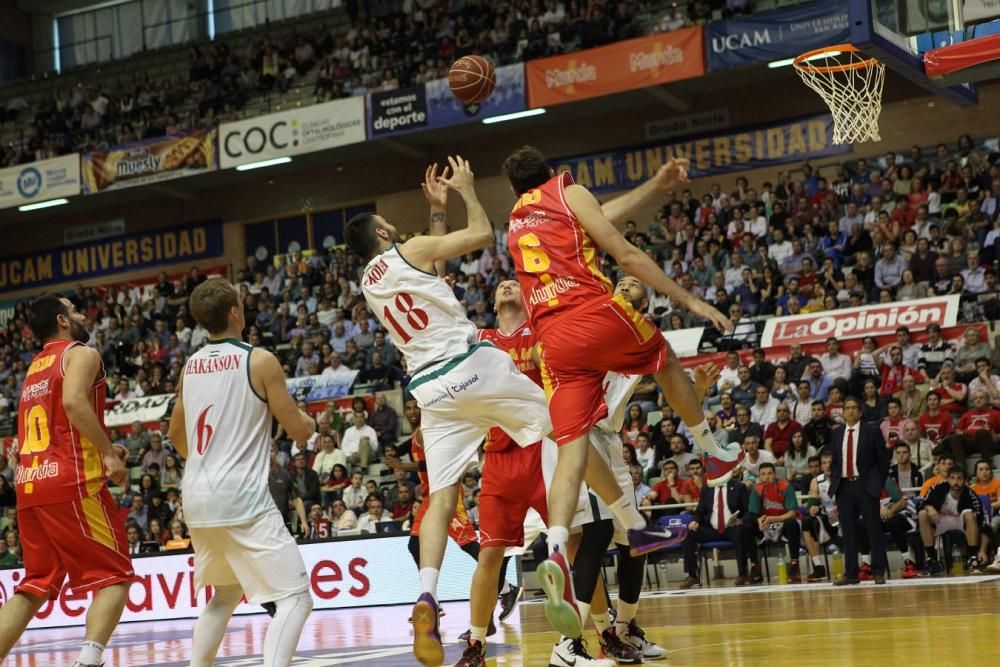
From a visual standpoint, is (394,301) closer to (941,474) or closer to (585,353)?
(585,353)

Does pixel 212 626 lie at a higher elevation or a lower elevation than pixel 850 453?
lower

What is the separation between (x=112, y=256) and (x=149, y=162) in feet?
19.0

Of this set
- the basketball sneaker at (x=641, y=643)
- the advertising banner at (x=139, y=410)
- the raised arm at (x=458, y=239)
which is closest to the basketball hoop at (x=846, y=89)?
the raised arm at (x=458, y=239)

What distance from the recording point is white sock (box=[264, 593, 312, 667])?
521 cm

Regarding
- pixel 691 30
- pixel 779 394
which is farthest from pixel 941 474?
pixel 691 30

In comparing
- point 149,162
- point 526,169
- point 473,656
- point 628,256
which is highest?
point 149,162

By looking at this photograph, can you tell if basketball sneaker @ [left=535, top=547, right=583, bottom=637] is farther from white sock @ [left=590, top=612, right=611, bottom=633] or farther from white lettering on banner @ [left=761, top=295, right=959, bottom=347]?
white lettering on banner @ [left=761, top=295, right=959, bottom=347]

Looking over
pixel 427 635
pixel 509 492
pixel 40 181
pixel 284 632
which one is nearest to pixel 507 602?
pixel 509 492

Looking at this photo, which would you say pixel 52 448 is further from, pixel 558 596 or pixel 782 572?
pixel 782 572

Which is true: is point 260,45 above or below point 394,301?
above

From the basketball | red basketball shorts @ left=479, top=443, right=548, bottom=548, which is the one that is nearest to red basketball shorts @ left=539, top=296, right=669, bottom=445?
red basketball shorts @ left=479, top=443, right=548, bottom=548

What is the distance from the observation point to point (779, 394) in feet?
57.1

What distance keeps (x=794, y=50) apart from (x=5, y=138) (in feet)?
73.7

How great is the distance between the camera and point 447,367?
21.1 ft
